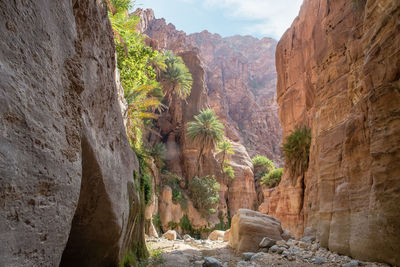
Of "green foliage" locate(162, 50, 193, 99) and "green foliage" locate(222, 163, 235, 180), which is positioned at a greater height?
"green foliage" locate(162, 50, 193, 99)

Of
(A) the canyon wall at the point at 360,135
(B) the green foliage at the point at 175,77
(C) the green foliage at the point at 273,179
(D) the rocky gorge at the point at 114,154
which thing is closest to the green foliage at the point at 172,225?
(C) the green foliage at the point at 273,179

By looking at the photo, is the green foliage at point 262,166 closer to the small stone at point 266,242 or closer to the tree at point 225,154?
the tree at point 225,154

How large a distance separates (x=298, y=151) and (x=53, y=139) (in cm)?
1628

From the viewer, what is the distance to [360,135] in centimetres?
720

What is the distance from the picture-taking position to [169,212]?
26109 millimetres

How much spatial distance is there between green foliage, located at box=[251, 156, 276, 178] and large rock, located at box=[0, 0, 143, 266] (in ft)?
121

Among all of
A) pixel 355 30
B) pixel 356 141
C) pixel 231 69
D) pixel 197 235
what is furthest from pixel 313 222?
pixel 231 69

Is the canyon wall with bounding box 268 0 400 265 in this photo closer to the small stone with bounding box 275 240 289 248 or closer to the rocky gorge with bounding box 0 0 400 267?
the rocky gorge with bounding box 0 0 400 267

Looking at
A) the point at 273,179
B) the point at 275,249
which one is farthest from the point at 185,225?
the point at 275,249

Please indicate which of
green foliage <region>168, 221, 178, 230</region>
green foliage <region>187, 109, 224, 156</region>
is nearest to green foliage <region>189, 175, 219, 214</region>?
green foliage <region>168, 221, 178, 230</region>

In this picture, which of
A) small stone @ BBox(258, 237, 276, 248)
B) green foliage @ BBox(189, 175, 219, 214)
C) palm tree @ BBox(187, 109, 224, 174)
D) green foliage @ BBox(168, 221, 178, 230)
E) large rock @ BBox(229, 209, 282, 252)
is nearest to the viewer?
small stone @ BBox(258, 237, 276, 248)

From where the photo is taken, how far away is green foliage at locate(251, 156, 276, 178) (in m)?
39.6

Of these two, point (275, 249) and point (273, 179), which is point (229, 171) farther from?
point (275, 249)

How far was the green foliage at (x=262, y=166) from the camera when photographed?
130ft
